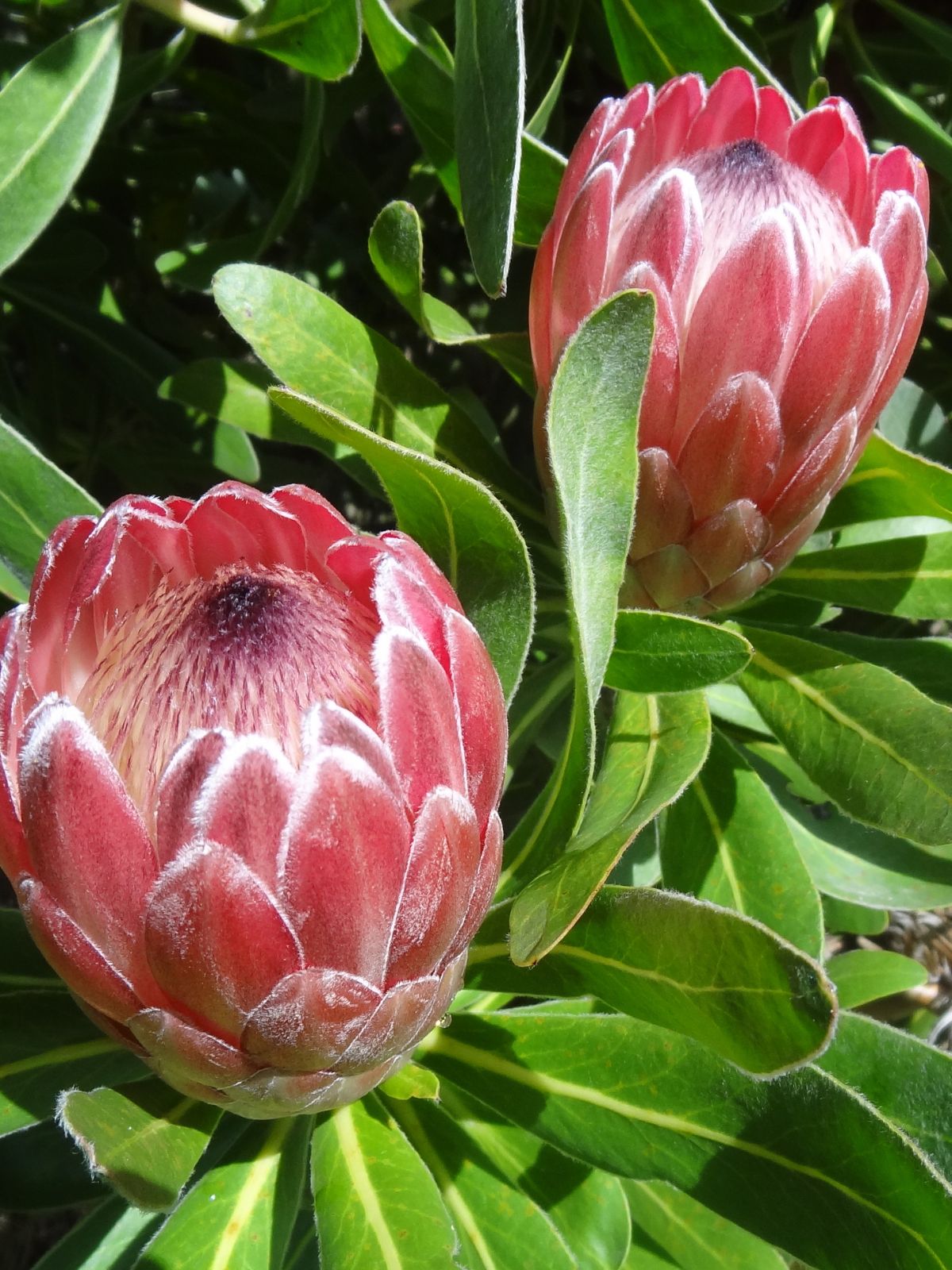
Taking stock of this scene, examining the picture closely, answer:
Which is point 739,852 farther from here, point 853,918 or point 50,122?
point 50,122

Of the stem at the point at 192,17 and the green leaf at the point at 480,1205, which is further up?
the stem at the point at 192,17

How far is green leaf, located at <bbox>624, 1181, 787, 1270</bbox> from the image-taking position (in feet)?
4.89

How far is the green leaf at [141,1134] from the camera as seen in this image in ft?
2.65

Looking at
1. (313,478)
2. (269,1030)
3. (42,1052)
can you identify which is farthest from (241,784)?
(313,478)

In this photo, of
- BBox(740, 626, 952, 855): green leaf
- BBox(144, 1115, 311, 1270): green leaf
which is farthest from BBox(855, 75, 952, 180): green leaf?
BBox(144, 1115, 311, 1270): green leaf

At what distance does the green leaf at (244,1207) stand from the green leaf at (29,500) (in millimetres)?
671

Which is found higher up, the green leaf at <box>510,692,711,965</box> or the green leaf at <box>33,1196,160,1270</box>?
the green leaf at <box>510,692,711,965</box>

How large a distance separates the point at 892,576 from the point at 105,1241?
1.27m

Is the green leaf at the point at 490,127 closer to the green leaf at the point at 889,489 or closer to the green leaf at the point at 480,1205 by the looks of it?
the green leaf at the point at 889,489

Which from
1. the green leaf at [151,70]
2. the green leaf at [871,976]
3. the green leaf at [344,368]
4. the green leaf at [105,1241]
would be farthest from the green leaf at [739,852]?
the green leaf at [151,70]

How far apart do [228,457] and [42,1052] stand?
946 millimetres

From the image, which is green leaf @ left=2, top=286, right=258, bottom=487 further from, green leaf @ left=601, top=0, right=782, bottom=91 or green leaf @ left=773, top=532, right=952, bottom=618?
green leaf @ left=773, top=532, right=952, bottom=618

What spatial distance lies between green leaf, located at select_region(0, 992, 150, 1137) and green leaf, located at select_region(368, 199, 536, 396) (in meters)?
0.87

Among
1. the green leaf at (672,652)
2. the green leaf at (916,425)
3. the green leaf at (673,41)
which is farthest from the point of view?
the green leaf at (916,425)
